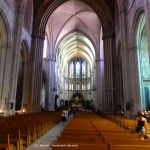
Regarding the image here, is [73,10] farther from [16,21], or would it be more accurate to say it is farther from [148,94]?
[148,94]

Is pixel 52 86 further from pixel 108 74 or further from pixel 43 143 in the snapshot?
pixel 43 143

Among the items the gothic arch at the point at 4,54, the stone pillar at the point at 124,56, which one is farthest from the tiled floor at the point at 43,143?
the stone pillar at the point at 124,56

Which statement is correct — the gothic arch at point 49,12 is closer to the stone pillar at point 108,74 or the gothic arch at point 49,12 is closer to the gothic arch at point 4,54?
the stone pillar at point 108,74

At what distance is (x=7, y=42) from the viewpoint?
17.3 m

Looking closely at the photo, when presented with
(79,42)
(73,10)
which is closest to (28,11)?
(73,10)

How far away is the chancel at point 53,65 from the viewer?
7275 mm

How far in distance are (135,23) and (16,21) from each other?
1148 cm

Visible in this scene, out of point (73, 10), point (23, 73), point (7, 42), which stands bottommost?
point (23, 73)

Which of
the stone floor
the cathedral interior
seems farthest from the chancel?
the stone floor

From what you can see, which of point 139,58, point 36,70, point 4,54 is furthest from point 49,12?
point 139,58

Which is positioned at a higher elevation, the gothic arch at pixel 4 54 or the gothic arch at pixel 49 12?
the gothic arch at pixel 49 12

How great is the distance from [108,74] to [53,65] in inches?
582

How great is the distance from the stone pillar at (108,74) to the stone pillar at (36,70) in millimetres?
9012

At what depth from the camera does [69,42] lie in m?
45.2
